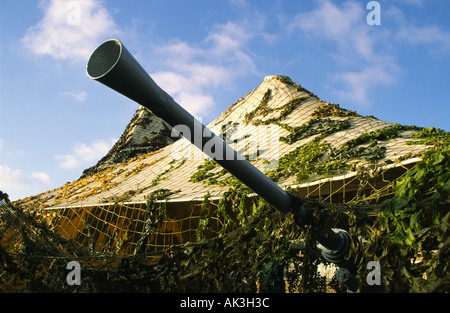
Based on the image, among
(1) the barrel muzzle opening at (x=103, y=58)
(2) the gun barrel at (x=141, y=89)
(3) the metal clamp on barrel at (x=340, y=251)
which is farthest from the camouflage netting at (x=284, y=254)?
(1) the barrel muzzle opening at (x=103, y=58)

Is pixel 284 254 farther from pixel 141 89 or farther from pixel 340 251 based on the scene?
pixel 141 89

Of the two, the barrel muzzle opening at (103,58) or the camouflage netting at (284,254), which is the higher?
the barrel muzzle opening at (103,58)

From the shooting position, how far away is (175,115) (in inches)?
57.1

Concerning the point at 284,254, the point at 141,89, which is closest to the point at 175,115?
the point at 141,89

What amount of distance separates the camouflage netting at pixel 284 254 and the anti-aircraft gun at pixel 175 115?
0.33 ft

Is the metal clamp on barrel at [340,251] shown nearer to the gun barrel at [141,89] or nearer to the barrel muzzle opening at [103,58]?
the gun barrel at [141,89]

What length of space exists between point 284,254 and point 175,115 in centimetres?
156

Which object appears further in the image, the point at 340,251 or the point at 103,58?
the point at 340,251

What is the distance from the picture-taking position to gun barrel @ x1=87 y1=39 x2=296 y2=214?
3.85ft

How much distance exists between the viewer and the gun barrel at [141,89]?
Result: 117 centimetres
